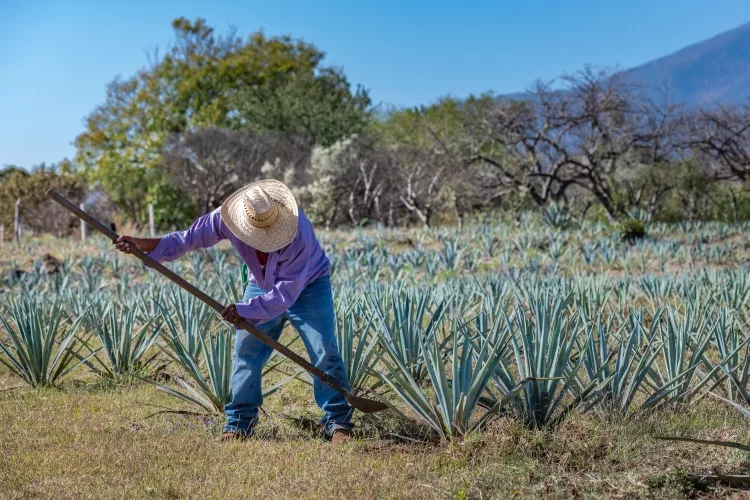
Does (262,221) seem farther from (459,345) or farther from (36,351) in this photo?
(36,351)

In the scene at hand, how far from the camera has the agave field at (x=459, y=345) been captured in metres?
4.46

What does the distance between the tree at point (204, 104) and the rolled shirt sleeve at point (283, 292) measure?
30716 millimetres

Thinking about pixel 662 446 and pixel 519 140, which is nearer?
pixel 662 446

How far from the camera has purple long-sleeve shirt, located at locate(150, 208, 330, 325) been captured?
14.5ft

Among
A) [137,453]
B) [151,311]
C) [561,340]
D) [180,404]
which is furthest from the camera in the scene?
[151,311]

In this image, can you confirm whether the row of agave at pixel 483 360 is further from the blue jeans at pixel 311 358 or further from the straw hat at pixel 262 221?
the straw hat at pixel 262 221

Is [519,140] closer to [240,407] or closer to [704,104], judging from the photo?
[704,104]

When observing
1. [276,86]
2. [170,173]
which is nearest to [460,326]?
[170,173]

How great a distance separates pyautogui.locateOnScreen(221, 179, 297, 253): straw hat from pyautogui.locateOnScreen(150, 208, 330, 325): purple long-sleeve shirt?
91 mm

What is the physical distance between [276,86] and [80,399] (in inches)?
1436

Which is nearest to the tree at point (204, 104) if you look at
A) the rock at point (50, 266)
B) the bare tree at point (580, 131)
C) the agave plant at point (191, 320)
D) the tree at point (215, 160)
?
the tree at point (215, 160)

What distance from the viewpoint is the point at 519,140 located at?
22.3 m

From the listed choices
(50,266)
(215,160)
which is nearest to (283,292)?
(50,266)

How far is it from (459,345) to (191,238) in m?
2.05
